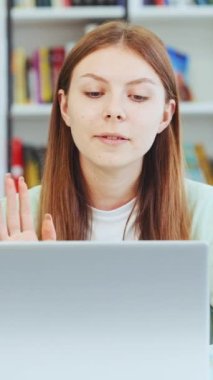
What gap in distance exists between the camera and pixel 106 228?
137 cm

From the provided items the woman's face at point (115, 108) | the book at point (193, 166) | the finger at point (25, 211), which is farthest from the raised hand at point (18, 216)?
the book at point (193, 166)

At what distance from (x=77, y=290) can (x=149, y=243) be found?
0.29 ft

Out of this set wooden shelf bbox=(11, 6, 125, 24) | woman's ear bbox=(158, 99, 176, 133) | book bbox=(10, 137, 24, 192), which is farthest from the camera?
book bbox=(10, 137, 24, 192)

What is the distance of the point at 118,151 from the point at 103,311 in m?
0.55

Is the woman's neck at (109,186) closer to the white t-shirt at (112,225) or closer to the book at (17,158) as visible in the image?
the white t-shirt at (112,225)

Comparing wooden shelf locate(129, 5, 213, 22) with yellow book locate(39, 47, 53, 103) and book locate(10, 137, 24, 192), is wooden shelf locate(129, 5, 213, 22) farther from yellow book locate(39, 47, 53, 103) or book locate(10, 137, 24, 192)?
book locate(10, 137, 24, 192)

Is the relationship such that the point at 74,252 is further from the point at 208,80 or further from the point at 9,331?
the point at 208,80

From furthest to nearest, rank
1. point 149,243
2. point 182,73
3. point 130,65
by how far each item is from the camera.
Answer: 1. point 182,73
2. point 130,65
3. point 149,243

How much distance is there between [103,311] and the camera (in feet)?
2.54

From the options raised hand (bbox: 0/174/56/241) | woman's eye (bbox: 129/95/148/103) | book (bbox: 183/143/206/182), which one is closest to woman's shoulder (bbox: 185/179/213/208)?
woman's eye (bbox: 129/95/148/103)

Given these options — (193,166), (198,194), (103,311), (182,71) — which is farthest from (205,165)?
(103,311)

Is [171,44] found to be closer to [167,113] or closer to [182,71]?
[182,71]

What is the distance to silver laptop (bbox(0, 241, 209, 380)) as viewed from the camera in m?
0.76

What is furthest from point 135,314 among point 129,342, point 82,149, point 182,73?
point 182,73
